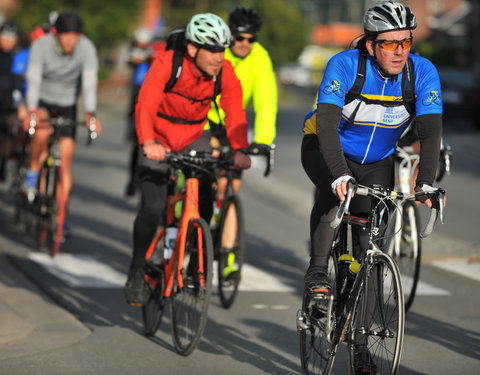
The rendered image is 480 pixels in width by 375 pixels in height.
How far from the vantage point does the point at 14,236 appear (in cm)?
1021

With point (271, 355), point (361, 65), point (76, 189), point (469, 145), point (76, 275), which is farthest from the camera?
point (469, 145)

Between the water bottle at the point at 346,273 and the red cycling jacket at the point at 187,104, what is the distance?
5.25 ft

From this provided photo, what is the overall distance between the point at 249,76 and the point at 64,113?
8.24 ft

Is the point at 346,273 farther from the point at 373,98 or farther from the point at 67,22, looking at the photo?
the point at 67,22

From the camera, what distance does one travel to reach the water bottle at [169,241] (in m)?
6.41

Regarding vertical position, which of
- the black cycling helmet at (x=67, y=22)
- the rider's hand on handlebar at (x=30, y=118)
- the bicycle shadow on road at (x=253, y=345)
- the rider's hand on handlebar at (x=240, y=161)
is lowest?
the bicycle shadow on road at (x=253, y=345)

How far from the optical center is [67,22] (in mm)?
9062

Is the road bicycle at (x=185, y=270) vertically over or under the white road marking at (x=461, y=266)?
over

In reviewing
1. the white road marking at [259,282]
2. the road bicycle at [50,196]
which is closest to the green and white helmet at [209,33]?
the white road marking at [259,282]

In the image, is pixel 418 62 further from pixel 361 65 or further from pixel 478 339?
pixel 478 339

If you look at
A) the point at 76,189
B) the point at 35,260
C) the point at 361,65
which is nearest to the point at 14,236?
the point at 35,260

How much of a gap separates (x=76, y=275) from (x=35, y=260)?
761 mm

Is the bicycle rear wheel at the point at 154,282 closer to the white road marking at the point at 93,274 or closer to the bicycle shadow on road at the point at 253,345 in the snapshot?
the bicycle shadow on road at the point at 253,345

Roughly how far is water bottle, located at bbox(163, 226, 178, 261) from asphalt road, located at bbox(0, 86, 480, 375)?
540mm
